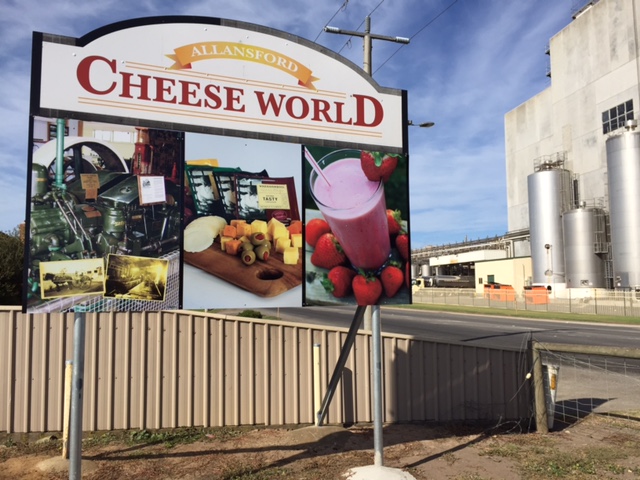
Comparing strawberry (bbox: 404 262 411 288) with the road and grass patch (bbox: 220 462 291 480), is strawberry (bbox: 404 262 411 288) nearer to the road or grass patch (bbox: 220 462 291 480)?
grass patch (bbox: 220 462 291 480)

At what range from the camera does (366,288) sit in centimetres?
581

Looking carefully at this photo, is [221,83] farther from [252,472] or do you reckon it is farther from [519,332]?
[519,332]

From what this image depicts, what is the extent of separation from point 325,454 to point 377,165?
3.35 m

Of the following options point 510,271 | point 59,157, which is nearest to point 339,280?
point 59,157

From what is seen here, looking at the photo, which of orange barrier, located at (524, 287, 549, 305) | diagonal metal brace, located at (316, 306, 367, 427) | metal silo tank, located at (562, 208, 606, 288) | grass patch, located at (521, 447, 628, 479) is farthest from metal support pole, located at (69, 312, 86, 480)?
metal silo tank, located at (562, 208, 606, 288)

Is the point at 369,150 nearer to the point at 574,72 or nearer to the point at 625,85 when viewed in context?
the point at 625,85

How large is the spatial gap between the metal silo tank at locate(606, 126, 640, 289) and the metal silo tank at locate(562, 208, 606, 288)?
9.42 feet

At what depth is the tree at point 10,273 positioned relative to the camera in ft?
43.7

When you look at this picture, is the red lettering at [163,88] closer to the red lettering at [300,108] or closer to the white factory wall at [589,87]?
the red lettering at [300,108]

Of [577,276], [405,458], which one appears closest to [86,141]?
[405,458]

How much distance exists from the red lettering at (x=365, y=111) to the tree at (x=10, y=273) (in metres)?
10.9

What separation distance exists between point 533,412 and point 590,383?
4802 mm

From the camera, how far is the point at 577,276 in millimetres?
46188

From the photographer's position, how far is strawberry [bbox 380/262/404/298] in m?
5.92
